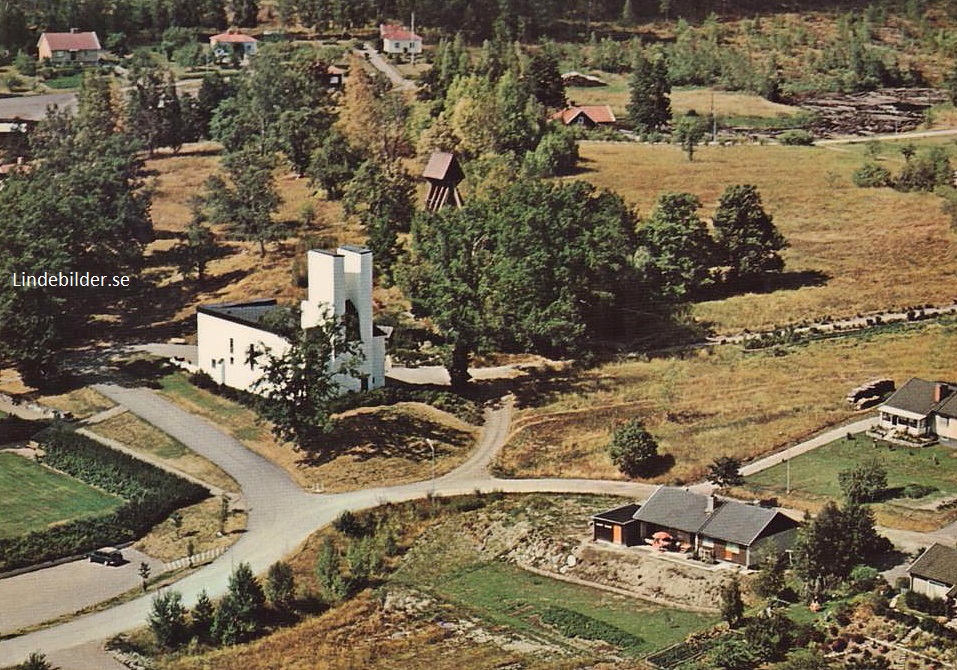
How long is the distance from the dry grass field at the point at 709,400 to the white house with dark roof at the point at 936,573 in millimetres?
14936

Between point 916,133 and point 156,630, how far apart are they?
7907cm

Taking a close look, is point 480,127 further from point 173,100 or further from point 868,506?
point 868,506

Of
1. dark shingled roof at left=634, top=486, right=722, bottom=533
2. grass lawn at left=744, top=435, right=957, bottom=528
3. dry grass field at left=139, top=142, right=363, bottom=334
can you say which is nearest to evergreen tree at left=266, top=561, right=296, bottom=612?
dark shingled roof at left=634, top=486, right=722, bottom=533

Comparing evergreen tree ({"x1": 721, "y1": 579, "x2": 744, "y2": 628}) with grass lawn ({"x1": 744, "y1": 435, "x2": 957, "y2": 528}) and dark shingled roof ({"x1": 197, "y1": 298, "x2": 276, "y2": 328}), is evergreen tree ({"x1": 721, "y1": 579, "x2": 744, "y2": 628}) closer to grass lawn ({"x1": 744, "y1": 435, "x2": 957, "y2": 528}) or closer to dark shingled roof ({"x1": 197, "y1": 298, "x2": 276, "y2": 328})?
grass lawn ({"x1": 744, "y1": 435, "x2": 957, "y2": 528})

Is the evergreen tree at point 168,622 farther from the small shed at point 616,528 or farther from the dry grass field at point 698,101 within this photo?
the dry grass field at point 698,101

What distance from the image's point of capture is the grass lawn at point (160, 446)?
7669cm

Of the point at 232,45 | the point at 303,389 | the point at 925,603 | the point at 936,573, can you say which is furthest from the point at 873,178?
the point at 232,45

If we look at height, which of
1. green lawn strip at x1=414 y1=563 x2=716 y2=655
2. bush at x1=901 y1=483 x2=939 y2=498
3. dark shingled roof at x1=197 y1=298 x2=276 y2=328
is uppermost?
dark shingled roof at x1=197 y1=298 x2=276 y2=328

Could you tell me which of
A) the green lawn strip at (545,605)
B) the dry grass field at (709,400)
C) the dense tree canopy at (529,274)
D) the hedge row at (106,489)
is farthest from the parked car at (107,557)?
the dense tree canopy at (529,274)

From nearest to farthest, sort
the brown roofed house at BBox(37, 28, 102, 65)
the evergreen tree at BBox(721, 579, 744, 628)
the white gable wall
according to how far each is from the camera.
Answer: the evergreen tree at BBox(721, 579, 744, 628)
the white gable wall
the brown roofed house at BBox(37, 28, 102, 65)

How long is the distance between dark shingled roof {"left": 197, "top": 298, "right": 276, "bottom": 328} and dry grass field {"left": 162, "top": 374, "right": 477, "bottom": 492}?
533 cm

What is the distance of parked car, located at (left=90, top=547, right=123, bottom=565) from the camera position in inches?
2712

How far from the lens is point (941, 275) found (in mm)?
93812

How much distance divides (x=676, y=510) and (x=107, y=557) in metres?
23.6
